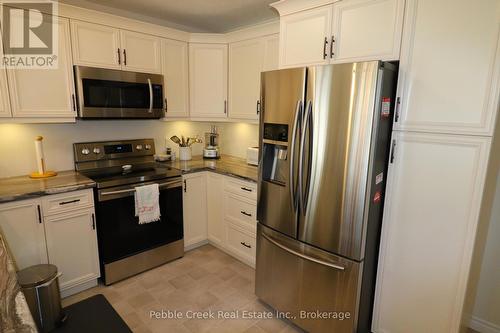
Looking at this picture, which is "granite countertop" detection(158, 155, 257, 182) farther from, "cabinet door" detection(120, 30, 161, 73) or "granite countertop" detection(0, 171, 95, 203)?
"cabinet door" detection(120, 30, 161, 73)

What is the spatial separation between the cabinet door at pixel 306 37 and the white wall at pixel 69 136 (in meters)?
1.34

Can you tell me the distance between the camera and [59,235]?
87.5 inches

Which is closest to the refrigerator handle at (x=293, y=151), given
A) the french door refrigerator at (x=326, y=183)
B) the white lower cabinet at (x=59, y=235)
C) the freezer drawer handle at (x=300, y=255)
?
the french door refrigerator at (x=326, y=183)

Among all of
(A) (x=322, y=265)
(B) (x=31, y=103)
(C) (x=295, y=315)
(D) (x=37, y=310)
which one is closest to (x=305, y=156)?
(A) (x=322, y=265)

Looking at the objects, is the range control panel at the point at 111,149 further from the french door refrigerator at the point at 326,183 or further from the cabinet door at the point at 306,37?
the cabinet door at the point at 306,37

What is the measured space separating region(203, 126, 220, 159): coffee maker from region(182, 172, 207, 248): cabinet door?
51cm

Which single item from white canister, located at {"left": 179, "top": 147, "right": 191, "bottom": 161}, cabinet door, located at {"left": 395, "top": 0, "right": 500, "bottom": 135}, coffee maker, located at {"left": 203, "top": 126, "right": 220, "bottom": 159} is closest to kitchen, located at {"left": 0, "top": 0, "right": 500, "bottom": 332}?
cabinet door, located at {"left": 395, "top": 0, "right": 500, "bottom": 135}

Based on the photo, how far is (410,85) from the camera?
160cm

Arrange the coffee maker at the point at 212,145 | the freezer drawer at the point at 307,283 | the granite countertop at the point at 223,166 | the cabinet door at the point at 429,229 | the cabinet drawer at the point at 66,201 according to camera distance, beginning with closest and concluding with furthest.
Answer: the cabinet door at the point at 429,229 → the freezer drawer at the point at 307,283 → the cabinet drawer at the point at 66,201 → the granite countertop at the point at 223,166 → the coffee maker at the point at 212,145

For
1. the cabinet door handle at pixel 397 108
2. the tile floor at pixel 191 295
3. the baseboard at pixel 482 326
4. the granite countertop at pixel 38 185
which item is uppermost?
the cabinet door handle at pixel 397 108

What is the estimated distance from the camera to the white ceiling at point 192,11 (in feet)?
8.68

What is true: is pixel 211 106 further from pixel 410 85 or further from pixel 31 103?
pixel 410 85

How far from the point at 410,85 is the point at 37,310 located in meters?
2.73

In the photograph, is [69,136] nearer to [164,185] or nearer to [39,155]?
[39,155]
